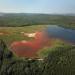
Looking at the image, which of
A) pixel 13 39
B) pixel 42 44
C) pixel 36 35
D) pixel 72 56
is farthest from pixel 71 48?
pixel 13 39

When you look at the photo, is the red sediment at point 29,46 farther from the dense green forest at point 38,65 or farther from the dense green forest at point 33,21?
the dense green forest at point 33,21

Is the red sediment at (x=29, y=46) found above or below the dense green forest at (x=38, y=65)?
above

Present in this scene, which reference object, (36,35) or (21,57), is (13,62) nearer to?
(21,57)

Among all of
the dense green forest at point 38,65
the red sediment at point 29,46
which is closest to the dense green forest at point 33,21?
the red sediment at point 29,46

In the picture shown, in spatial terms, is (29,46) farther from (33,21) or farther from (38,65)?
(33,21)

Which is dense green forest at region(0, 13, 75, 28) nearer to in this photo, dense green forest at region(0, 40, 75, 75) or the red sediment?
the red sediment

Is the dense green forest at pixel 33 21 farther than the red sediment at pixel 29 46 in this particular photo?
Yes

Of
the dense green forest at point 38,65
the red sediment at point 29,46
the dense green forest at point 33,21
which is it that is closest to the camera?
the dense green forest at point 38,65
